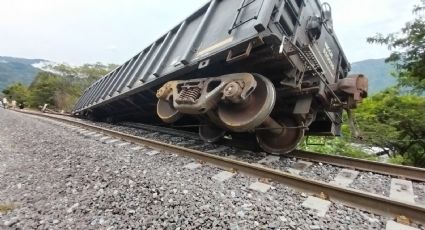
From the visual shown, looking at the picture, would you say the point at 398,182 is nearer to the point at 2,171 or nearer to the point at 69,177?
the point at 69,177

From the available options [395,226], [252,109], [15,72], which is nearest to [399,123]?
[252,109]

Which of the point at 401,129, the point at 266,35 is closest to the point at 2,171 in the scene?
the point at 266,35

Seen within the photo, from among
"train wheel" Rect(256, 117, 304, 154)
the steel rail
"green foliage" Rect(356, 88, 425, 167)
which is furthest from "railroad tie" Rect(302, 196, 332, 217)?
"green foliage" Rect(356, 88, 425, 167)

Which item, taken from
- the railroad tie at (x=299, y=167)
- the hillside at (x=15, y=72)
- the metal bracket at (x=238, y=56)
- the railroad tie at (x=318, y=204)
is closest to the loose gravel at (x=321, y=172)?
the railroad tie at (x=299, y=167)

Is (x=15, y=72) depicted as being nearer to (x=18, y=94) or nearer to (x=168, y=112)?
(x=18, y=94)

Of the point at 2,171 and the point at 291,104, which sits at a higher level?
the point at 291,104

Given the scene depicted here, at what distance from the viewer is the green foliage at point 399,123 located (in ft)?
32.7

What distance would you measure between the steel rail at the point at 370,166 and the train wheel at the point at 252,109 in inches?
43.9

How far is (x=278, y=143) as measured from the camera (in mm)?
5223

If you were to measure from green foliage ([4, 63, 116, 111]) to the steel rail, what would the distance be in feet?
121

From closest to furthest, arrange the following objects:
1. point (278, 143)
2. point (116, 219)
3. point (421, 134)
→ point (116, 219)
point (278, 143)
point (421, 134)

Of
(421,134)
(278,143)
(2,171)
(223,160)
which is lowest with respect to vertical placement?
(2,171)

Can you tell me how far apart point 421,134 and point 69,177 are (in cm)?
1024

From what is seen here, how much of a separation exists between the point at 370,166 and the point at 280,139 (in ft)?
4.46
